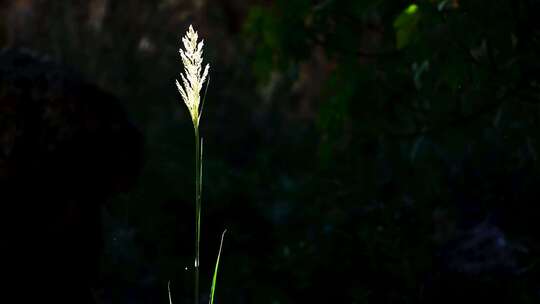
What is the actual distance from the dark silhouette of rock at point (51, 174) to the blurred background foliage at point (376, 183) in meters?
0.27

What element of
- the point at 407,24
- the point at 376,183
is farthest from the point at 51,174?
the point at 376,183

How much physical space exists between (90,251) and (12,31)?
4972 millimetres

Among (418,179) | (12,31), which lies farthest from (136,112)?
(418,179)

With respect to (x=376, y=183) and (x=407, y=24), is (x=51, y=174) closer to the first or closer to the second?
(x=407, y=24)

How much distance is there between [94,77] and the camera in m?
→ 6.19

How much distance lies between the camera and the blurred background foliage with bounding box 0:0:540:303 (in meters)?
2.64

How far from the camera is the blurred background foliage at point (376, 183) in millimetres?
2641

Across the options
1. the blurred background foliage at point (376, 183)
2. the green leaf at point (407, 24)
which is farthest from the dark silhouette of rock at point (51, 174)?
the green leaf at point (407, 24)

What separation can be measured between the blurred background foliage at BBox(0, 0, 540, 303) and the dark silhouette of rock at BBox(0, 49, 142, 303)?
0.89 feet

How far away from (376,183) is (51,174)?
2.05m

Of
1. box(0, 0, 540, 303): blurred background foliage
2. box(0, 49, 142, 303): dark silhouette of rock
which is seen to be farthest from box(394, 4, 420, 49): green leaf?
box(0, 49, 142, 303): dark silhouette of rock

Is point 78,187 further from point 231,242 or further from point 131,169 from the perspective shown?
point 231,242

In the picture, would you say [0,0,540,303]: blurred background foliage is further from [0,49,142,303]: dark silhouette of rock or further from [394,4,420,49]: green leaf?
[0,49,142,303]: dark silhouette of rock

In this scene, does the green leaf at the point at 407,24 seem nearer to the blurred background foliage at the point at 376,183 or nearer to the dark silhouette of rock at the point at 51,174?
the blurred background foliage at the point at 376,183
